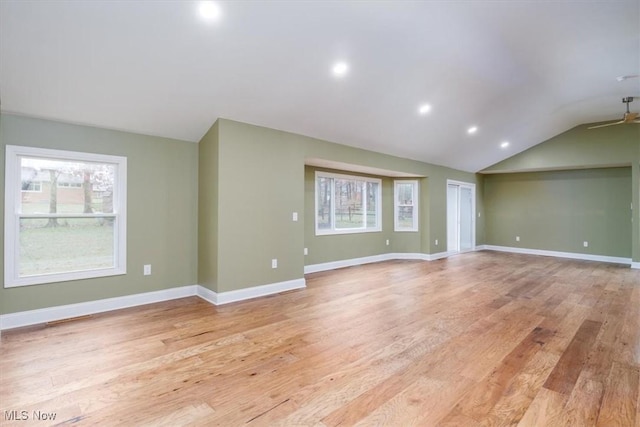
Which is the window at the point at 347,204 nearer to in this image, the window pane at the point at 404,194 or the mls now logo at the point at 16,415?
the window pane at the point at 404,194

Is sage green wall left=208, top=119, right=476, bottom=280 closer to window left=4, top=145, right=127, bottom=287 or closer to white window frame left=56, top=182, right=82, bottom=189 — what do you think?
window left=4, top=145, right=127, bottom=287

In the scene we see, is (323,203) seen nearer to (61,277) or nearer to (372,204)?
(372,204)

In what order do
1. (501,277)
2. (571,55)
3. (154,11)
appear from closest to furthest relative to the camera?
(154,11) < (571,55) < (501,277)

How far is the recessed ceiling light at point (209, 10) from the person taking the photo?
2515 mm

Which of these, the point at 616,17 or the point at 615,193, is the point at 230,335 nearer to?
the point at 616,17

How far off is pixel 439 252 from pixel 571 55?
4.82 meters

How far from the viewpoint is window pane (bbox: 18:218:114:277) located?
330 cm

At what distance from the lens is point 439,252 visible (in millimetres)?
7773

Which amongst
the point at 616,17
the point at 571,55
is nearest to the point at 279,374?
the point at 616,17

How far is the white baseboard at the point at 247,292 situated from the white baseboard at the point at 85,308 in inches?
14.1

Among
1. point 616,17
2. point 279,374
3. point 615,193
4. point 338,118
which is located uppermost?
point 616,17

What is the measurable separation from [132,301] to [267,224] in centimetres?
191

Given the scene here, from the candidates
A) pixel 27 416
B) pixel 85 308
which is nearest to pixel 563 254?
pixel 85 308

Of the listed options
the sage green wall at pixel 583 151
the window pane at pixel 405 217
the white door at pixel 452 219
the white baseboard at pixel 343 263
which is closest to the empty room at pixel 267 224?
the white baseboard at pixel 343 263
